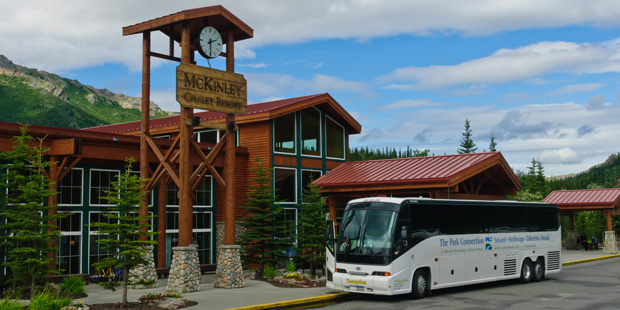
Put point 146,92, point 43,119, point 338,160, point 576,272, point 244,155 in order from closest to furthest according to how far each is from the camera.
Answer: point 146,92, point 576,272, point 244,155, point 338,160, point 43,119

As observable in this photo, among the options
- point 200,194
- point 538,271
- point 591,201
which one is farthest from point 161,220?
point 591,201

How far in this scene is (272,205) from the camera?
82.5 feet

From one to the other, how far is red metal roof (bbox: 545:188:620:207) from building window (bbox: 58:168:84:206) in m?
32.7

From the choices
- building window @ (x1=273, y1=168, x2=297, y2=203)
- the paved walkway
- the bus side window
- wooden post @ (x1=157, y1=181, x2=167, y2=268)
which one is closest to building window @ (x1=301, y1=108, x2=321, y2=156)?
building window @ (x1=273, y1=168, x2=297, y2=203)

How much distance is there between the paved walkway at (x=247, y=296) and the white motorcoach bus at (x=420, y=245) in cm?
98

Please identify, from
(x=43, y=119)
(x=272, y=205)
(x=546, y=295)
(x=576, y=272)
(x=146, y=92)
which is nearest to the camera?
(x=546, y=295)

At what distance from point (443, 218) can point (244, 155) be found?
1267 cm

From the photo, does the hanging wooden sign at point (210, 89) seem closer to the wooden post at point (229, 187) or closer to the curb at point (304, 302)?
the wooden post at point (229, 187)

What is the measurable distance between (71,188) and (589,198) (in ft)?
113

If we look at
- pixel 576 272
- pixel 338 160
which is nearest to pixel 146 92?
pixel 338 160

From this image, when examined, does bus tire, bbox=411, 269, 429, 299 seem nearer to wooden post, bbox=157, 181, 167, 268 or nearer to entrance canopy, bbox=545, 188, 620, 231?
wooden post, bbox=157, 181, 167, 268

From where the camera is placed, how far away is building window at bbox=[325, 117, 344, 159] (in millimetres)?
33406

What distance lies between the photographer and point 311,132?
3228cm

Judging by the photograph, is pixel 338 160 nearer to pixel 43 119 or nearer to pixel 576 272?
pixel 576 272
